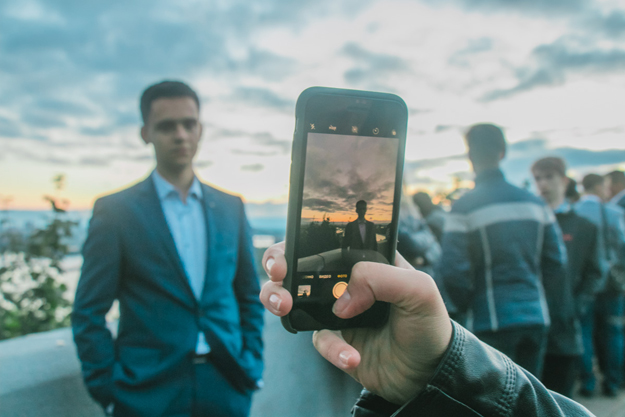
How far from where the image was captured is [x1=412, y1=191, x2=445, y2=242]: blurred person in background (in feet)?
15.0

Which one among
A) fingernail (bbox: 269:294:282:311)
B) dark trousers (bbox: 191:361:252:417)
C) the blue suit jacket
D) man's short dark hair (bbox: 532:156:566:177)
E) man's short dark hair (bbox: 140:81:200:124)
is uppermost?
man's short dark hair (bbox: 140:81:200:124)

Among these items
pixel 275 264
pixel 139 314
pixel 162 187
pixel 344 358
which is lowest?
pixel 139 314

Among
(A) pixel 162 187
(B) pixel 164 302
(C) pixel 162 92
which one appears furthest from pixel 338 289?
(C) pixel 162 92

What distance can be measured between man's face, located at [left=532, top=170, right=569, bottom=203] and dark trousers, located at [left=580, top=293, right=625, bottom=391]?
211 cm

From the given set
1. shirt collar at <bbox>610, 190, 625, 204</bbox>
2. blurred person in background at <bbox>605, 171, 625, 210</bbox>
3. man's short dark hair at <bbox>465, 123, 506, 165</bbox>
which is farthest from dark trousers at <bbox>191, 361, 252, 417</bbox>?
blurred person in background at <bbox>605, 171, 625, 210</bbox>

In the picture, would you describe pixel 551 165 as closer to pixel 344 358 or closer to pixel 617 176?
pixel 344 358

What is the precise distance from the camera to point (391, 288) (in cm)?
106

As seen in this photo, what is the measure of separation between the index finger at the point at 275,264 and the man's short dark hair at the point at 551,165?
4212mm

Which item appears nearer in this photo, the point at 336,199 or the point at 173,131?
the point at 336,199

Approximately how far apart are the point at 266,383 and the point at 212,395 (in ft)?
4.12

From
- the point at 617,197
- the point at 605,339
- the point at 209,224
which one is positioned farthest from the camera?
the point at 617,197

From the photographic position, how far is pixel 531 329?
3.11 m

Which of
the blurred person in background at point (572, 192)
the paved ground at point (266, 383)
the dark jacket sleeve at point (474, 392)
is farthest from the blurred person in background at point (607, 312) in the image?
the dark jacket sleeve at point (474, 392)

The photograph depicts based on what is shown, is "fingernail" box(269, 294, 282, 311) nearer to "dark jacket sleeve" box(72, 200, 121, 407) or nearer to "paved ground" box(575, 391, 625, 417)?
"dark jacket sleeve" box(72, 200, 121, 407)
